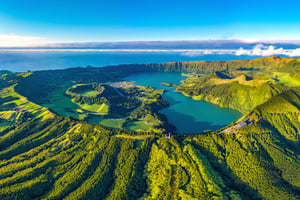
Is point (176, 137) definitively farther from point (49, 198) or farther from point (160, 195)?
point (49, 198)

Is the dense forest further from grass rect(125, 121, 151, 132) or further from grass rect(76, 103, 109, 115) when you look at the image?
grass rect(76, 103, 109, 115)

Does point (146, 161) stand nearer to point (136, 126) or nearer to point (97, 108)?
point (136, 126)

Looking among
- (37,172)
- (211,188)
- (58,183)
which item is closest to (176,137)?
(211,188)

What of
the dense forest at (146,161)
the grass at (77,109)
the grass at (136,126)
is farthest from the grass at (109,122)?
the dense forest at (146,161)

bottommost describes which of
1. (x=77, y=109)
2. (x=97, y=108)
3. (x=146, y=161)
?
(x=146, y=161)

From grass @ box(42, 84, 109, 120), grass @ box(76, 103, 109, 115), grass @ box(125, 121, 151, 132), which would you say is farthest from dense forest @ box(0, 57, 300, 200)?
grass @ box(76, 103, 109, 115)

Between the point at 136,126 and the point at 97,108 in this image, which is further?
the point at 97,108

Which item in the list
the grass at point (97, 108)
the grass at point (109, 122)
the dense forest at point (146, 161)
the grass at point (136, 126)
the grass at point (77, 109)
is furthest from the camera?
the grass at point (97, 108)

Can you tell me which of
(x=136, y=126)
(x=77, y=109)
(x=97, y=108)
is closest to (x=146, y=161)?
(x=136, y=126)

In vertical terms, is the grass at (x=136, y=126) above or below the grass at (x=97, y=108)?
below

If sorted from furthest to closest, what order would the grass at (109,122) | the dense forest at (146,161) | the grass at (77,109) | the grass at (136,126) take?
the grass at (77,109) < the grass at (109,122) < the grass at (136,126) < the dense forest at (146,161)

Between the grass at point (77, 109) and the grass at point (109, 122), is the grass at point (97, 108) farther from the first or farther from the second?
the grass at point (109, 122)
